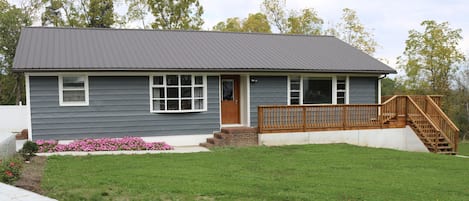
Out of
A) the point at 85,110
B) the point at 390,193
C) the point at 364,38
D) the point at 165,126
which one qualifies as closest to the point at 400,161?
the point at 390,193

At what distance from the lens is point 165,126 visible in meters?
13.0

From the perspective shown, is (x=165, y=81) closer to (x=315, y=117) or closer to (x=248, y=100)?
(x=248, y=100)

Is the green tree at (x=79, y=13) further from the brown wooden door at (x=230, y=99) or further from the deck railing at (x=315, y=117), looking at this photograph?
the deck railing at (x=315, y=117)

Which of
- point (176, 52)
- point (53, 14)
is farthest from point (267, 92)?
point (53, 14)

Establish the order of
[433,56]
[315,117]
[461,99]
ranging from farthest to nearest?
[461,99]
[433,56]
[315,117]

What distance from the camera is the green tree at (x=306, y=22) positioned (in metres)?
33.4

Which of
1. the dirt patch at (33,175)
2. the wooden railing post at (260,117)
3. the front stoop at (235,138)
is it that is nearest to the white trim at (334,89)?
the wooden railing post at (260,117)

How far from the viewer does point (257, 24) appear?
34.4m

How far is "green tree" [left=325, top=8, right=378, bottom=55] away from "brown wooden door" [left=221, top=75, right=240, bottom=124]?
19.7 metres

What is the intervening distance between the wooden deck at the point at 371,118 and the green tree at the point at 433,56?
51.3 ft

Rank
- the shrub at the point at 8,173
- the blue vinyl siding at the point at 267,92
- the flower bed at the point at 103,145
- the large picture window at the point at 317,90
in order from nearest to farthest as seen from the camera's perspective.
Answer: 1. the shrub at the point at 8,173
2. the flower bed at the point at 103,145
3. the blue vinyl siding at the point at 267,92
4. the large picture window at the point at 317,90

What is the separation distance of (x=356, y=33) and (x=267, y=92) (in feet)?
65.5

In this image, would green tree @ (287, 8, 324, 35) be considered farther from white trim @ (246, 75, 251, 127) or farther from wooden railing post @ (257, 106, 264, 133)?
wooden railing post @ (257, 106, 264, 133)

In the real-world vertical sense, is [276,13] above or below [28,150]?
above
